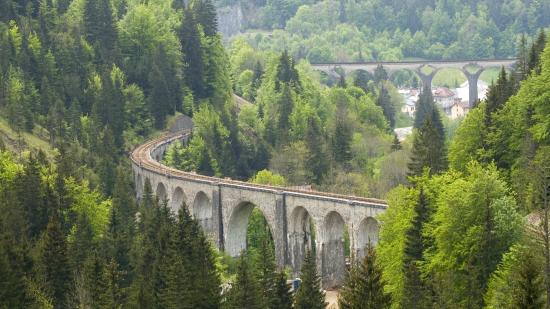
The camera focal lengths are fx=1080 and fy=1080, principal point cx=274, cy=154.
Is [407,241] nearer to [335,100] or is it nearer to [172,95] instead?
[172,95]

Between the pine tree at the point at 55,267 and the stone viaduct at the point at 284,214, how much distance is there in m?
23.1

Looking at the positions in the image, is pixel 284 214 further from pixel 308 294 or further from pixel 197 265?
pixel 308 294

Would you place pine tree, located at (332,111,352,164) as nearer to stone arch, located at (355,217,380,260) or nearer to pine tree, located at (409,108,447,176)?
stone arch, located at (355,217,380,260)

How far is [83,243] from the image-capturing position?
79812 millimetres

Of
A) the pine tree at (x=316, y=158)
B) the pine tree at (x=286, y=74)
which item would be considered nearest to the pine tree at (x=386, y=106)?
the pine tree at (x=286, y=74)

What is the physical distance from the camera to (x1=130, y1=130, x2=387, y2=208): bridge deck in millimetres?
85062

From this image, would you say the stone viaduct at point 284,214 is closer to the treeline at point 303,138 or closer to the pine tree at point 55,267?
the treeline at point 303,138

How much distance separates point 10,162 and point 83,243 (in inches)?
853

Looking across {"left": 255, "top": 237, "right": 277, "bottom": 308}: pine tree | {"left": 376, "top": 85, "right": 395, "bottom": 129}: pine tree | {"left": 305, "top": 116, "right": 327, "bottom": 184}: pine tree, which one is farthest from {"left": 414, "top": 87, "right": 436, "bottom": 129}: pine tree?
{"left": 255, "top": 237, "right": 277, "bottom": 308}: pine tree

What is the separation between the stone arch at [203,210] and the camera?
105375 millimetres

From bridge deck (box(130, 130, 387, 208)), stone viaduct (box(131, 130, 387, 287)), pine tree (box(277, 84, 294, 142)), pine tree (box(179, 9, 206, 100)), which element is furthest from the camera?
pine tree (box(179, 9, 206, 100))

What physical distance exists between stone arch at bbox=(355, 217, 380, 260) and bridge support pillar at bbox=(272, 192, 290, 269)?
33.9 ft

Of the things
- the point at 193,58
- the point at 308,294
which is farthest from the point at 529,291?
the point at 193,58

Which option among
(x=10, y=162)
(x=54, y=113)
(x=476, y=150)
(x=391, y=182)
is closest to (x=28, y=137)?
(x=54, y=113)
